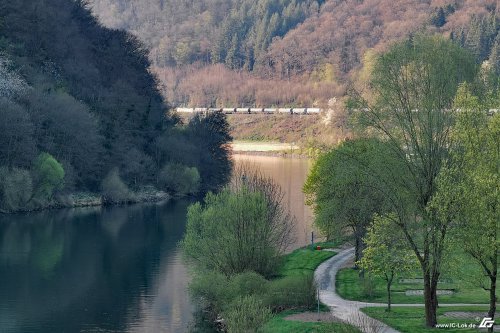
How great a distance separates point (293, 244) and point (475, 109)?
32552 millimetres

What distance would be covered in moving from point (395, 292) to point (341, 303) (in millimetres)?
4086

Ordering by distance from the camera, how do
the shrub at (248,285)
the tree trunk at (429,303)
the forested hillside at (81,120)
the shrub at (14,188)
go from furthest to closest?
the forested hillside at (81,120), the shrub at (14,188), the shrub at (248,285), the tree trunk at (429,303)

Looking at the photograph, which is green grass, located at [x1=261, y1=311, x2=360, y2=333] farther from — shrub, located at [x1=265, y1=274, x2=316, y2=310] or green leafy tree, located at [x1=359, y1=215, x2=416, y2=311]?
green leafy tree, located at [x1=359, y1=215, x2=416, y2=311]

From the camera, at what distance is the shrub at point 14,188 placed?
76375 millimetres

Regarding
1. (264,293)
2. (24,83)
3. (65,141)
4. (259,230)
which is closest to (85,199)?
(65,141)

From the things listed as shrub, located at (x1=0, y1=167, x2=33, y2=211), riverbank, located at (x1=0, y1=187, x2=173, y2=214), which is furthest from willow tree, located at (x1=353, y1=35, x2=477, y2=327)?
riverbank, located at (x1=0, y1=187, x2=173, y2=214)

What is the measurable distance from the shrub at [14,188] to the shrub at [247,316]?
45054 millimetres

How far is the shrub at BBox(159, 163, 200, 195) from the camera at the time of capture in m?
102

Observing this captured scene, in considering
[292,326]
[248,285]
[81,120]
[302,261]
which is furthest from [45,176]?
[292,326]

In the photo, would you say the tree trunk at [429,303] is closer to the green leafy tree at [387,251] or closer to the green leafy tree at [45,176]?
the green leafy tree at [387,251]

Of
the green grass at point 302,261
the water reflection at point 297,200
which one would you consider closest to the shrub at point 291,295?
the green grass at point 302,261

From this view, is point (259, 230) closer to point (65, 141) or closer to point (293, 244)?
point (293, 244)

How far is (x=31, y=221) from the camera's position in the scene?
71.8 m

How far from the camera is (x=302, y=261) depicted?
52281 mm
